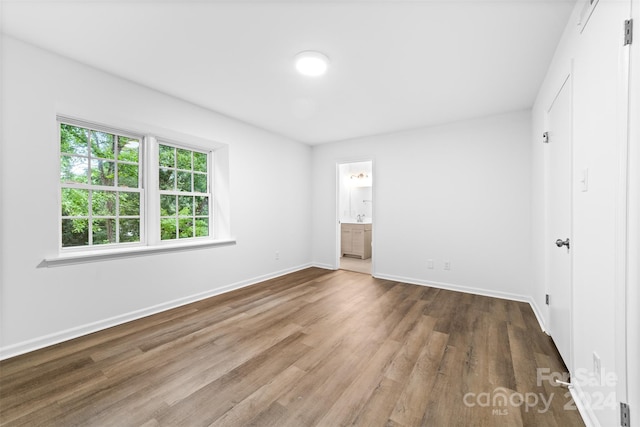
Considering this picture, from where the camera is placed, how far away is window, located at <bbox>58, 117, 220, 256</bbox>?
2551mm

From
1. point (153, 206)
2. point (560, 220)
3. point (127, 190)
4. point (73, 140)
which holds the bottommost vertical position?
point (560, 220)

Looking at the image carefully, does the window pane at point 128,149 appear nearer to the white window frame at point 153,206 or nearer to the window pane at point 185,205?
the white window frame at point 153,206

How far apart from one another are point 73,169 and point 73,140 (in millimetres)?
294

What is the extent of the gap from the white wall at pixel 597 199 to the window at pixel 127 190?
373 cm

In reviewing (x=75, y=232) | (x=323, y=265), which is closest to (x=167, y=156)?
(x=75, y=232)

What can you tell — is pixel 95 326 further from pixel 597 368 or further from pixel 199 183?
pixel 597 368

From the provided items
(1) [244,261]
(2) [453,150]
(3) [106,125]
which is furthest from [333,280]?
(3) [106,125]

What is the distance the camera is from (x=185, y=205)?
353 cm

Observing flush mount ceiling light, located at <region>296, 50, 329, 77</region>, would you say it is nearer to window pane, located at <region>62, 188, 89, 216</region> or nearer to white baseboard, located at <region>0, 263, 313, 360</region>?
window pane, located at <region>62, 188, 89, 216</region>

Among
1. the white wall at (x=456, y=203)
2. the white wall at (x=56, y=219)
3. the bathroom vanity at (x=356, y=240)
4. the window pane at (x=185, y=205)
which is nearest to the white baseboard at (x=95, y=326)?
the white wall at (x=56, y=219)

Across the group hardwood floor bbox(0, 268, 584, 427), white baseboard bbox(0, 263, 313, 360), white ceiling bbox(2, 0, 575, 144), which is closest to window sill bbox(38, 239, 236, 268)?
white baseboard bbox(0, 263, 313, 360)

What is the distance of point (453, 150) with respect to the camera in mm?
3951

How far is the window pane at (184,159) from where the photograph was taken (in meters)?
3.47

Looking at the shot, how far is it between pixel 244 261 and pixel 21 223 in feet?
7.97
